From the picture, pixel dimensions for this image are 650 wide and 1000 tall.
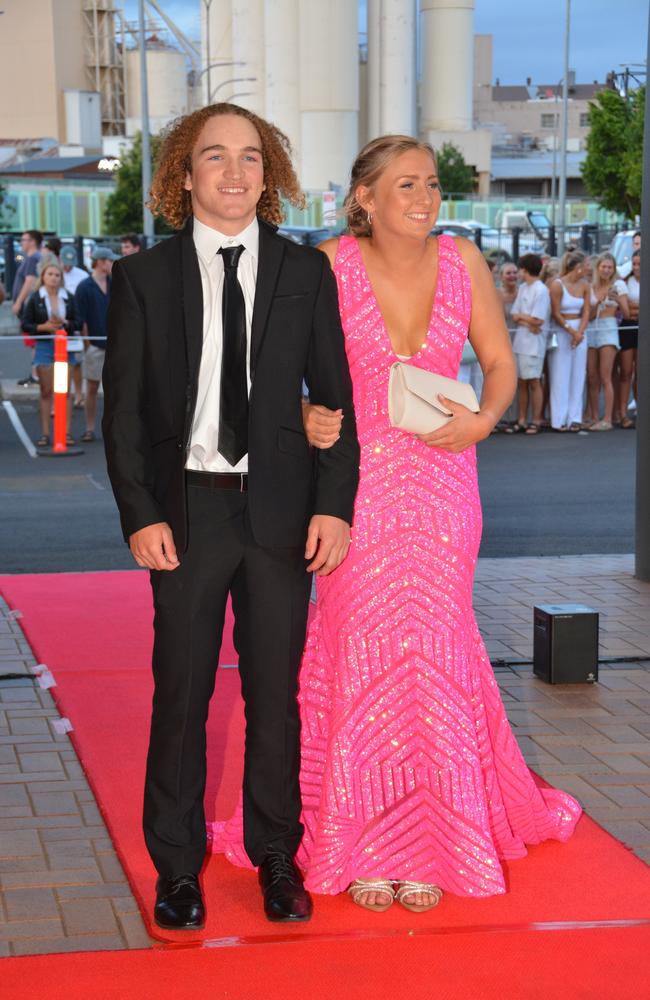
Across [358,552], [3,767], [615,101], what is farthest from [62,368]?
[615,101]

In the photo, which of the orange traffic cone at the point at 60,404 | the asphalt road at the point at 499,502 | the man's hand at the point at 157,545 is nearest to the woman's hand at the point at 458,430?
the man's hand at the point at 157,545

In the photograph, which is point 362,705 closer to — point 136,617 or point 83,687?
point 83,687

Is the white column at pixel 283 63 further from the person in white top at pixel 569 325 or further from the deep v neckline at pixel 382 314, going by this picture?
the deep v neckline at pixel 382 314

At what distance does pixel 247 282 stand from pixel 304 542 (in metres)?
0.69

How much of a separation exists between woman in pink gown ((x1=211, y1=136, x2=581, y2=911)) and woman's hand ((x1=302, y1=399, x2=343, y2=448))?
1.09ft

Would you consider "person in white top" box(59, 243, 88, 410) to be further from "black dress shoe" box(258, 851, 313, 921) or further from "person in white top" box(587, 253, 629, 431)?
"black dress shoe" box(258, 851, 313, 921)

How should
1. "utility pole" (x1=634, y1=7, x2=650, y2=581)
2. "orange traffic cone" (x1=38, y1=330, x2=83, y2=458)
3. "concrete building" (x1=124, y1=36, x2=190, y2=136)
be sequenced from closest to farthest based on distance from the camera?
"utility pole" (x1=634, y1=7, x2=650, y2=581) < "orange traffic cone" (x1=38, y1=330, x2=83, y2=458) < "concrete building" (x1=124, y1=36, x2=190, y2=136)

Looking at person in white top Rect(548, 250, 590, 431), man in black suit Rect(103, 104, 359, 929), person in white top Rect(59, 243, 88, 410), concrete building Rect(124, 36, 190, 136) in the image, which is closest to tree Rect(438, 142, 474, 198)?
concrete building Rect(124, 36, 190, 136)

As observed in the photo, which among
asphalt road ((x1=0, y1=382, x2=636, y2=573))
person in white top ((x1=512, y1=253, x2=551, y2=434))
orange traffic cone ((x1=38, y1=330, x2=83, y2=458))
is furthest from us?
person in white top ((x1=512, y1=253, x2=551, y2=434))

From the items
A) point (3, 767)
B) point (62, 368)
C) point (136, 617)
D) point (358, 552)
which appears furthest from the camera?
point (62, 368)

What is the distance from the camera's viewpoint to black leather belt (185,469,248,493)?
147 inches

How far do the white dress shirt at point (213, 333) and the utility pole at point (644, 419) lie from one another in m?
5.14

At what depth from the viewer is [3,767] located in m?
5.29

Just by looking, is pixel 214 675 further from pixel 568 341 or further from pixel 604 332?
pixel 604 332
